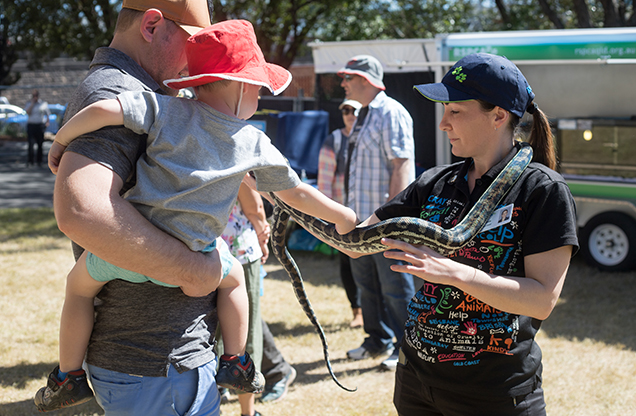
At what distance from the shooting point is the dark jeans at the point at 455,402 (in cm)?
220

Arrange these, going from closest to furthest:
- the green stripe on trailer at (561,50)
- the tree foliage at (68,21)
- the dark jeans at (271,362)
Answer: the dark jeans at (271,362) < the green stripe on trailer at (561,50) < the tree foliage at (68,21)

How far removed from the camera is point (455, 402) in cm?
225

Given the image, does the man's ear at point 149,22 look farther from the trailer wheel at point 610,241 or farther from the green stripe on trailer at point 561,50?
the trailer wheel at point 610,241

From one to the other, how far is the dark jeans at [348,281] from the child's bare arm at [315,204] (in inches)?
160

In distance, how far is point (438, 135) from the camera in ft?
28.9

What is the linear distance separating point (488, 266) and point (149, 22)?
1.59 meters

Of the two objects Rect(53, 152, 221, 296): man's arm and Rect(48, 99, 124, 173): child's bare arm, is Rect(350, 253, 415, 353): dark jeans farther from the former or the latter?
Rect(48, 99, 124, 173): child's bare arm

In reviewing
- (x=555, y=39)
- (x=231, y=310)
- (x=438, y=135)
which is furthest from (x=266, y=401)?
(x=555, y=39)

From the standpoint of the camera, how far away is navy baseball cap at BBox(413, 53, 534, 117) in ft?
7.16

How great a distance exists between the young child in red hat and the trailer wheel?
7.45 meters

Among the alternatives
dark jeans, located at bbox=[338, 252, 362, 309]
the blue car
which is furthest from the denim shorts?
the blue car

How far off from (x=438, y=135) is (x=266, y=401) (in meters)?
5.49

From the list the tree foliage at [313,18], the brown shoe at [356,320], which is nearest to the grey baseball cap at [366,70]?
the brown shoe at [356,320]

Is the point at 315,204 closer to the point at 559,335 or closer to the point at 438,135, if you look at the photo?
the point at 559,335
